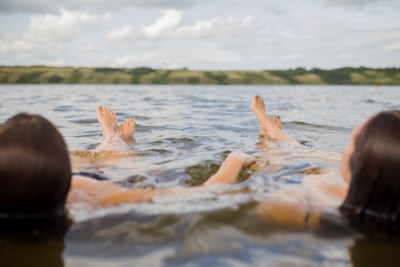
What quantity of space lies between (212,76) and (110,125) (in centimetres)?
7553

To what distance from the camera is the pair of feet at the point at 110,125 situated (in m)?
5.99

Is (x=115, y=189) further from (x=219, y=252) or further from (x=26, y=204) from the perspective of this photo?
(x=219, y=252)

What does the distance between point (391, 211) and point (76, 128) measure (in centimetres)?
719

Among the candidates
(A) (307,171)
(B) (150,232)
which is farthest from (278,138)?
(B) (150,232)

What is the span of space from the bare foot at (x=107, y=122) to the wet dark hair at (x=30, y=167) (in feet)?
10.9

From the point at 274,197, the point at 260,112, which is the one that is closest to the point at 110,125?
the point at 260,112

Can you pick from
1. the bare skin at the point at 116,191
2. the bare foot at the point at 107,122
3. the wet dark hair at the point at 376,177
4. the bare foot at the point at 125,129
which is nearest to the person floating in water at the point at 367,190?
the wet dark hair at the point at 376,177

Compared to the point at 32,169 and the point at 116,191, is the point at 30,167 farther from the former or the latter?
the point at 116,191

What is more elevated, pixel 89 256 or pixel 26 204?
pixel 26 204

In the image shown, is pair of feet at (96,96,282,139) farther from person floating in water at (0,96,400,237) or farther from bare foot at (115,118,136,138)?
person floating in water at (0,96,400,237)

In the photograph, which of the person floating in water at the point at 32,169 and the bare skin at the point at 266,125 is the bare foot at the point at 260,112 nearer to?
the bare skin at the point at 266,125

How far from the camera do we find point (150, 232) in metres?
2.39

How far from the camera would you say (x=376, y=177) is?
2473 millimetres

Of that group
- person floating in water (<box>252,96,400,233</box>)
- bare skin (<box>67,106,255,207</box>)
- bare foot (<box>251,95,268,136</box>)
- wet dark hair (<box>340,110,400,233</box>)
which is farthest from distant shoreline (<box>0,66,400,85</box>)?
wet dark hair (<box>340,110,400,233</box>)
